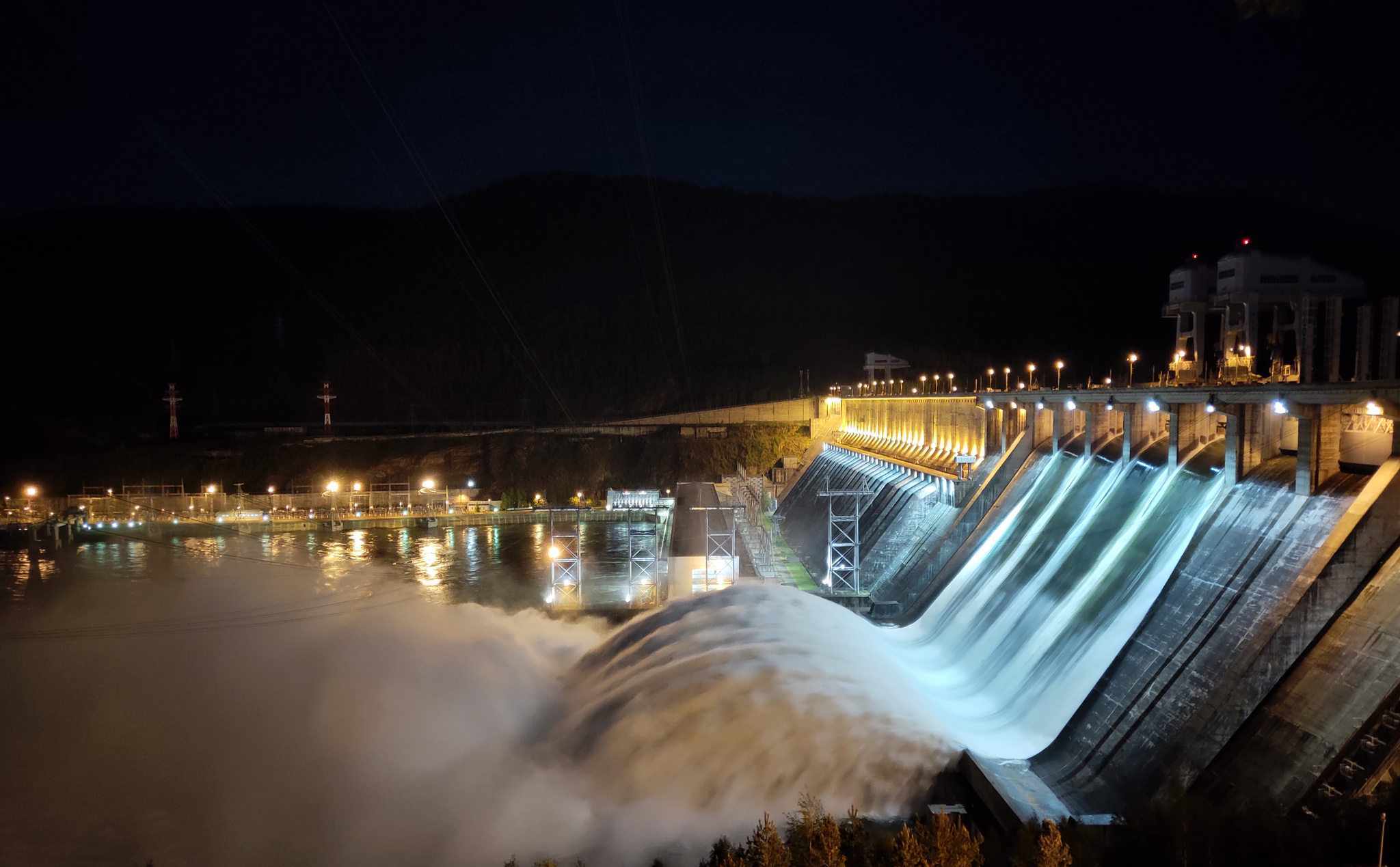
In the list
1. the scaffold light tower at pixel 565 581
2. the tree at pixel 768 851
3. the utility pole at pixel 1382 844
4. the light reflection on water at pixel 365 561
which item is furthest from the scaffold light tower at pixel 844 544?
the utility pole at pixel 1382 844

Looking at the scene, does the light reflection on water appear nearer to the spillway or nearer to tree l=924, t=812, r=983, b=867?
the spillway

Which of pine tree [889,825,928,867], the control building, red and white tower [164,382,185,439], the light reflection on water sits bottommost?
the light reflection on water

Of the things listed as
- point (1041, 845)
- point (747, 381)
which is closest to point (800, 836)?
point (1041, 845)

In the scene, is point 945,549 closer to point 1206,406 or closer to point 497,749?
point 1206,406

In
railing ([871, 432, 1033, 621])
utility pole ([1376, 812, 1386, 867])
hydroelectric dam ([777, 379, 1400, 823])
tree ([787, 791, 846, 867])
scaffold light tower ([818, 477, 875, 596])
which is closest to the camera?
utility pole ([1376, 812, 1386, 867])

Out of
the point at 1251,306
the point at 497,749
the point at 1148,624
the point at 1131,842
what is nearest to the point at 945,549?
the point at 1148,624

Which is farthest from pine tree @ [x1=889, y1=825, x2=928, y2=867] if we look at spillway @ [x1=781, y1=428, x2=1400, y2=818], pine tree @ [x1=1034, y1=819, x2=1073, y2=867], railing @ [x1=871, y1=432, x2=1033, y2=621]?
railing @ [x1=871, y1=432, x2=1033, y2=621]

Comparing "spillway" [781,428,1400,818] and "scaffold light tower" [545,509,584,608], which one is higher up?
"spillway" [781,428,1400,818]
